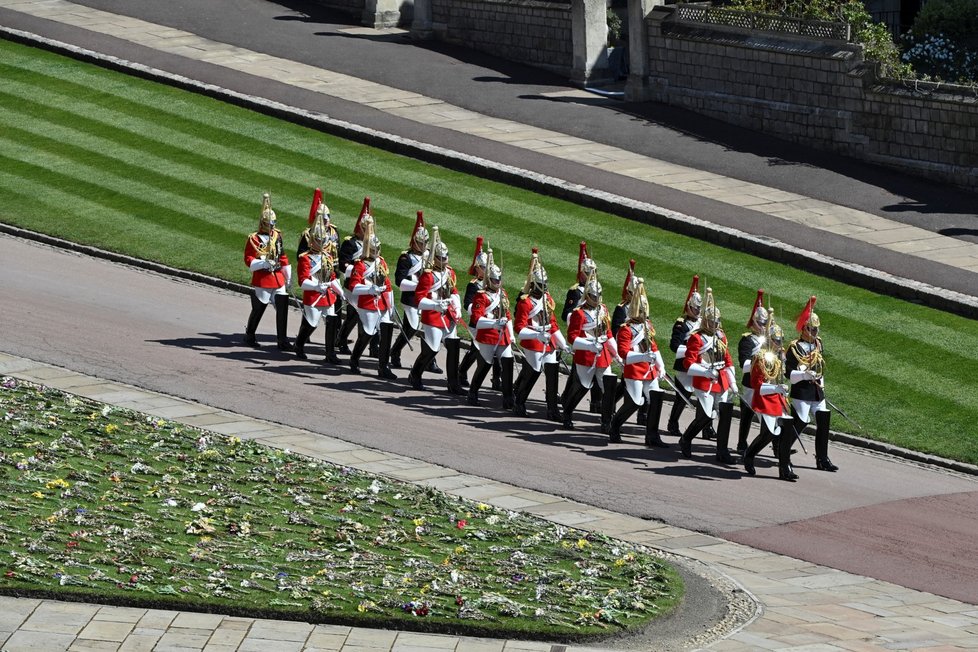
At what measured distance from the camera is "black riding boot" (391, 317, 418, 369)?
21.0 m

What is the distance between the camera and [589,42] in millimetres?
32781

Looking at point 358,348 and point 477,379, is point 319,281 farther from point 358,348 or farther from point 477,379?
point 477,379

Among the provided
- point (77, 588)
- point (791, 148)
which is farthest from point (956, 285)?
point (77, 588)

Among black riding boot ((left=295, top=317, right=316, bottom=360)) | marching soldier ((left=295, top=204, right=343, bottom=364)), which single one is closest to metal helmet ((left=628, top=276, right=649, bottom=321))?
marching soldier ((left=295, top=204, right=343, bottom=364))

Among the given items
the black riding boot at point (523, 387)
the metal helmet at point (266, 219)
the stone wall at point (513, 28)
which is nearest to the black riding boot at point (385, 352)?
the black riding boot at point (523, 387)

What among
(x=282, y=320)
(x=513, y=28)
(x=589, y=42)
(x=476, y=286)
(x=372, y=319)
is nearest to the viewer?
(x=476, y=286)

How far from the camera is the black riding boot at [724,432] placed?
18094 mm

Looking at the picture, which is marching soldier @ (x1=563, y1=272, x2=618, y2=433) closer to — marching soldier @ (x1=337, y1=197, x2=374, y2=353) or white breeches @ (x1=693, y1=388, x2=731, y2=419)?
white breeches @ (x1=693, y1=388, x2=731, y2=419)

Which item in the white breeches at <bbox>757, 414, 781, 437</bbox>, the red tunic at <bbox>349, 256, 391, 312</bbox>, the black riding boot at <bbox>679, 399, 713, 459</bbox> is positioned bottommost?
the black riding boot at <bbox>679, 399, 713, 459</bbox>

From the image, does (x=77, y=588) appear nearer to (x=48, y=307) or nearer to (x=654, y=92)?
(x=48, y=307)

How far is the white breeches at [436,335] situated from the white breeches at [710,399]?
130 inches

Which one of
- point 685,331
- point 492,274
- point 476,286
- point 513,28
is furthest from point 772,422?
point 513,28

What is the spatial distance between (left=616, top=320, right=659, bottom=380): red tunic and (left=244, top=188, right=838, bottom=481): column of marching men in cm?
2

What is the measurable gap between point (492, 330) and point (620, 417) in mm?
1973
